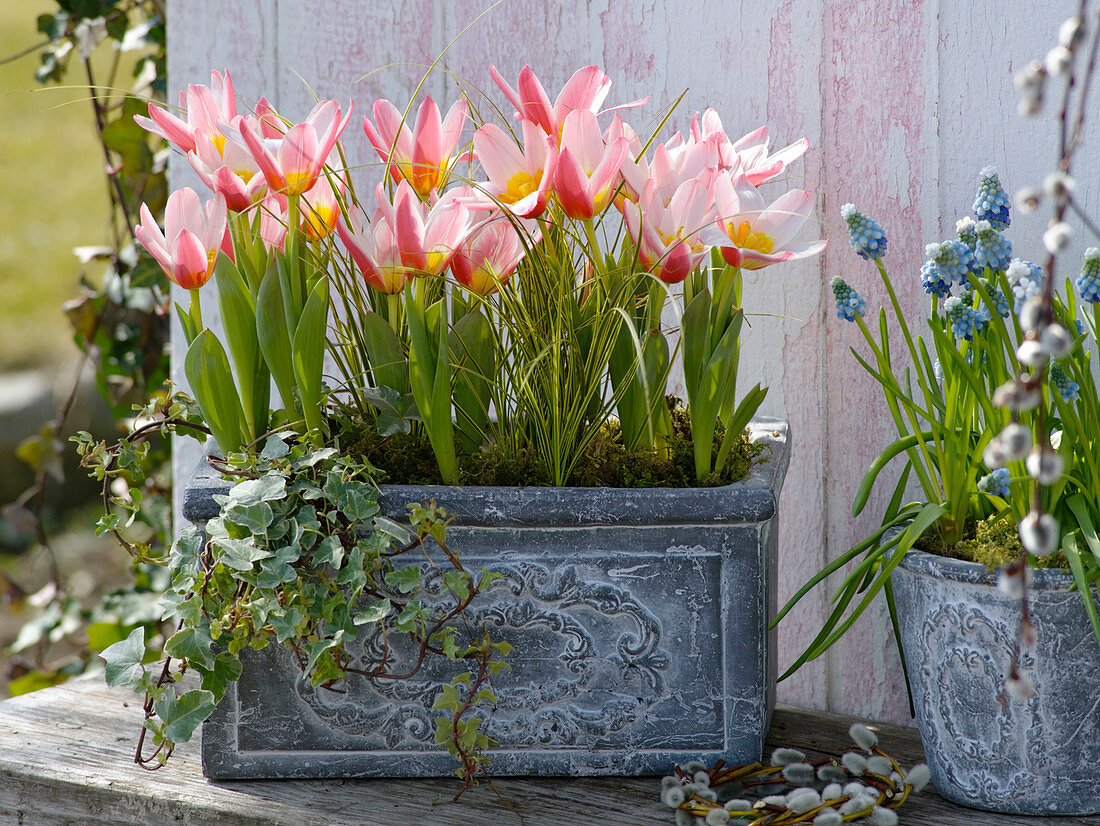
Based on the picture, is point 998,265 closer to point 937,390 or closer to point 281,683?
point 937,390

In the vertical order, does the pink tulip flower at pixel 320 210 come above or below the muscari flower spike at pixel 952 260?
above

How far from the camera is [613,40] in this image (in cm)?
108

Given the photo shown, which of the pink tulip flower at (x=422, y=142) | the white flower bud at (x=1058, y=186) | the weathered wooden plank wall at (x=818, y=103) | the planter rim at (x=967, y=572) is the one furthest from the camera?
the weathered wooden plank wall at (x=818, y=103)

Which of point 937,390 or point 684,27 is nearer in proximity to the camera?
point 937,390

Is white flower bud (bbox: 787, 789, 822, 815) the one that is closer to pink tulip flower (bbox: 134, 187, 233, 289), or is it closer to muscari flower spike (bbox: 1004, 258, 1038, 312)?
muscari flower spike (bbox: 1004, 258, 1038, 312)

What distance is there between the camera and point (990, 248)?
2.51 ft

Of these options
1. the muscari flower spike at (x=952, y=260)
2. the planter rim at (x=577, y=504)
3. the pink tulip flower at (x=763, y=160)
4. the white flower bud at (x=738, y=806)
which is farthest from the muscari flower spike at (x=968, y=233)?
the white flower bud at (x=738, y=806)

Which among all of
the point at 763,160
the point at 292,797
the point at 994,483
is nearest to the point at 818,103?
the point at 763,160

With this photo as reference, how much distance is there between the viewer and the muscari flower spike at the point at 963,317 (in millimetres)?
773

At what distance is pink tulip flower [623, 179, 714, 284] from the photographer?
0.77 meters

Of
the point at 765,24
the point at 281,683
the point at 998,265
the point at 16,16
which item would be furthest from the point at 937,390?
the point at 16,16

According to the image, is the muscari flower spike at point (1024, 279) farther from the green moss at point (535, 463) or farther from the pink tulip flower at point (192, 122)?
the pink tulip flower at point (192, 122)

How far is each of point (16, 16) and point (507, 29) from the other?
4.23 metres

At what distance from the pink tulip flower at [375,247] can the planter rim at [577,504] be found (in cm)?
17
